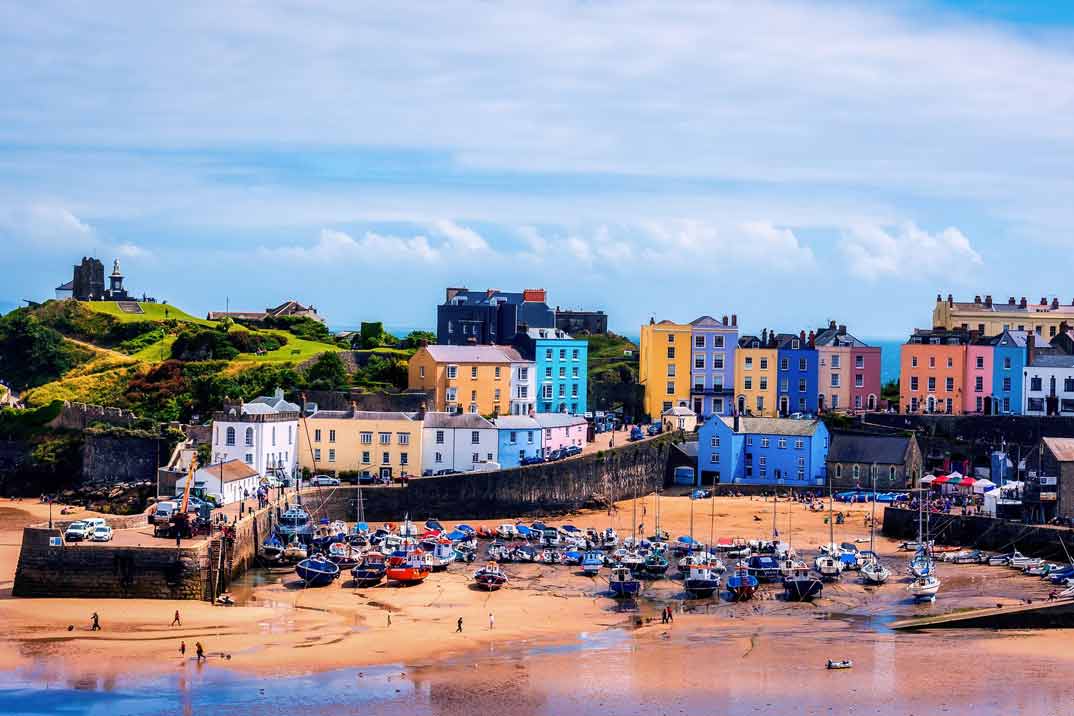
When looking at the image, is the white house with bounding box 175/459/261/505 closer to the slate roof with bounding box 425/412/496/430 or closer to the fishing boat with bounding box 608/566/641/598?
the slate roof with bounding box 425/412/496/430

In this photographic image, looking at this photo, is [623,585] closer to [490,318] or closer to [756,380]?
[756,380]

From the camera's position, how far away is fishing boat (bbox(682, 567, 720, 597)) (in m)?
46.3

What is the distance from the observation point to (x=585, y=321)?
101 metres

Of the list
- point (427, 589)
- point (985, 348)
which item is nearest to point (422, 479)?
point (427, 589)

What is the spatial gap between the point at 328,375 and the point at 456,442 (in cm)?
1117

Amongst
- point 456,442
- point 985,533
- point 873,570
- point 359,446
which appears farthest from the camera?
point 456,442

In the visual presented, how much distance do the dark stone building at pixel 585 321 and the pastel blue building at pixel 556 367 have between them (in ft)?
73.4

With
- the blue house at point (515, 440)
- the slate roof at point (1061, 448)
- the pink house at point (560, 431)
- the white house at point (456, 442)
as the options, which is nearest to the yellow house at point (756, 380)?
the pink house at point (560, 431)

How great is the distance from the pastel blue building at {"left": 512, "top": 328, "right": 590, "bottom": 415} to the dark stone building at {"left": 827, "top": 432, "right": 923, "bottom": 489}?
47.2ft

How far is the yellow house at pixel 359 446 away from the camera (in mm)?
61500

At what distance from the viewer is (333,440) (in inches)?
2426

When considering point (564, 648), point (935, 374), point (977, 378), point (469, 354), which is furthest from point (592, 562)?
point (977, 378)

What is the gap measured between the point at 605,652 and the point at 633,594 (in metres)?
6.88

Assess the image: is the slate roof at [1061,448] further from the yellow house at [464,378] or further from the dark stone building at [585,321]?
the dark stone building at [585,321]
